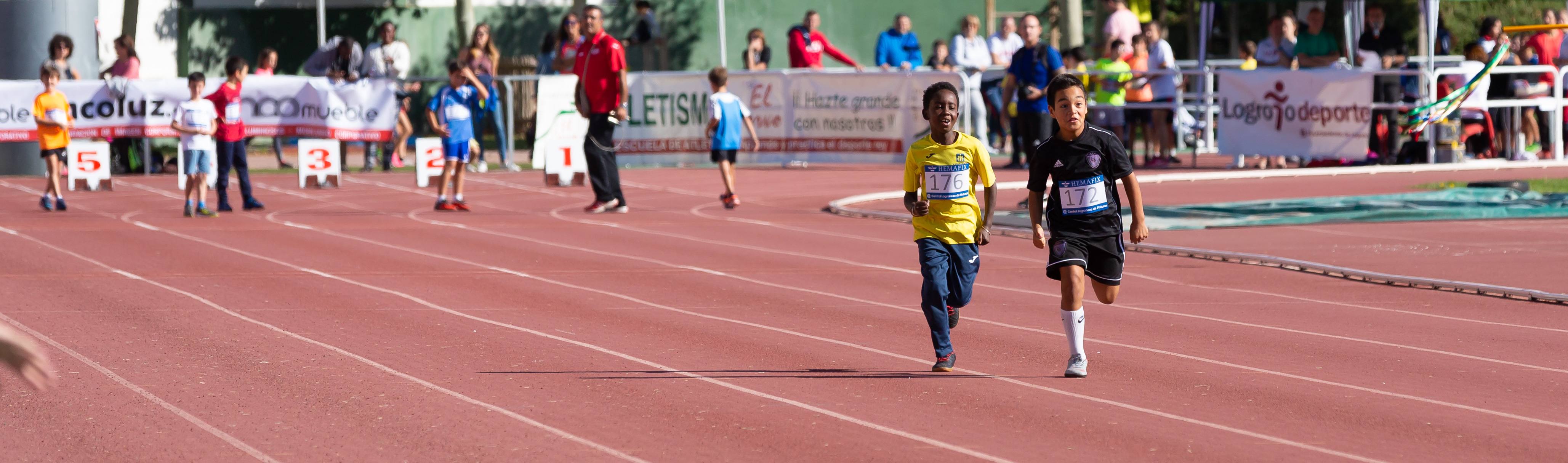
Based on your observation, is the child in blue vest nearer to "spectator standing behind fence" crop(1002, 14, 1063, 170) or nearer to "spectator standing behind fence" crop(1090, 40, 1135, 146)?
"spectator standing behind fence" crop(1002, 14, 1063, 170)

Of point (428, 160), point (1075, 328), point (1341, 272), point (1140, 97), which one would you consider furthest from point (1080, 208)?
point (1140, 97)

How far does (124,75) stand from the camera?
24.2m

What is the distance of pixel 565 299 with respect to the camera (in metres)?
11.3

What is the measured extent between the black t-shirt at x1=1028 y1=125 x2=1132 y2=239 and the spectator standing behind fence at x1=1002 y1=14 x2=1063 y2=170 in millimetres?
12241

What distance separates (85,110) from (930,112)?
17608 mm

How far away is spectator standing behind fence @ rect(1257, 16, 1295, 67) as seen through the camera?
80.2 feet

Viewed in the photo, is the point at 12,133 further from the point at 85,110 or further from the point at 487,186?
the point at 487,186

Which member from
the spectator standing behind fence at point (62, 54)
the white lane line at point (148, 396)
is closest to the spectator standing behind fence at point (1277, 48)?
the spectator standing behind fence at point (62, 54)

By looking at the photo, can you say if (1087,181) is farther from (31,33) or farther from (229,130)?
(31,33)

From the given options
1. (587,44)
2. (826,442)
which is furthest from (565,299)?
(587,44)

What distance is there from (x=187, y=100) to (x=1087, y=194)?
1768 cm

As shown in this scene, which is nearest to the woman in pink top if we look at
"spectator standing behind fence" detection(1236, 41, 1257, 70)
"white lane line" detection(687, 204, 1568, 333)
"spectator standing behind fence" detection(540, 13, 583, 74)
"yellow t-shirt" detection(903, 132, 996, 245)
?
"spectator standing behind fence" detection(540, 13, 583, 74)

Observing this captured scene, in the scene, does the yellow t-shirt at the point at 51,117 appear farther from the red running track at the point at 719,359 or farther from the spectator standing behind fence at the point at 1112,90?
the spectator standing behind fence at the point at 1112,90

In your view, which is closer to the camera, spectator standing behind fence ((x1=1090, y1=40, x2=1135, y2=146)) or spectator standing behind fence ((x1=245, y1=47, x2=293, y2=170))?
spectator standing behind fence ((x1=1090, y1=40, x2=1135, y2=146))
